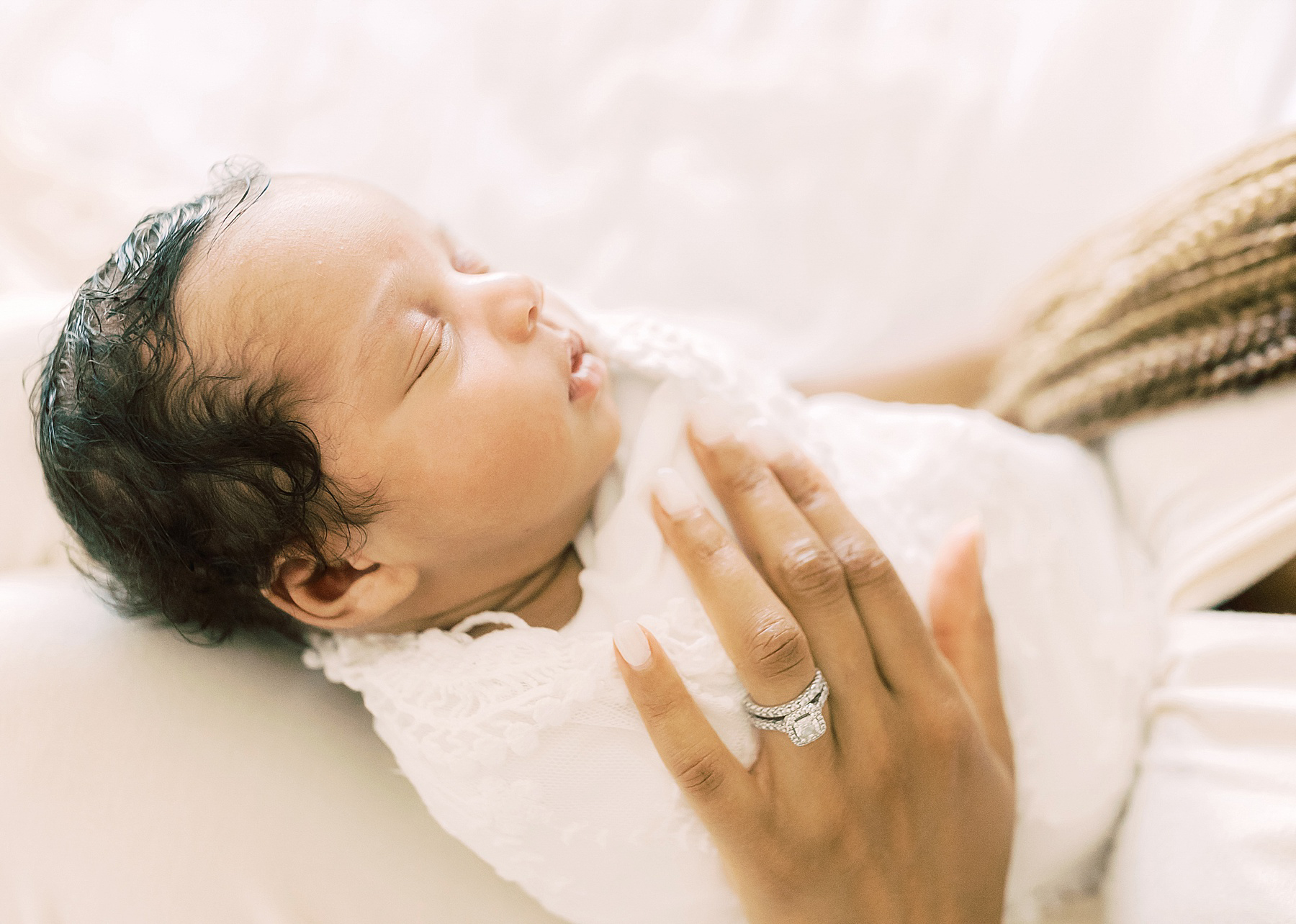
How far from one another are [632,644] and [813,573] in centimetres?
19

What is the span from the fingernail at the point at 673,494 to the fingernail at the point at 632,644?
0.42 ft

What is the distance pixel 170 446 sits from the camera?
2.40 ft

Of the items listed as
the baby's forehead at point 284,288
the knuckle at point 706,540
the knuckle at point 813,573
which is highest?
the baby's forehead at point 284,288

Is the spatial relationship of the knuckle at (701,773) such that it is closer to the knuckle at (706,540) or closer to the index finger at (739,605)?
the index finger at (739,605)

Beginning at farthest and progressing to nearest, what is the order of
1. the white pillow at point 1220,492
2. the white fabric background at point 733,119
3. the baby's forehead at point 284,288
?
the white fabric background at point 733,119 → the white pillow at point 1220,492 → the baby's forehead at point 284,288

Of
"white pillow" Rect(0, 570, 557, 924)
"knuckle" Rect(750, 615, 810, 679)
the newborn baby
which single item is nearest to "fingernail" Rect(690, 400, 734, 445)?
the newborn baby

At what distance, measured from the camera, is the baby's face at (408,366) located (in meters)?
0.74

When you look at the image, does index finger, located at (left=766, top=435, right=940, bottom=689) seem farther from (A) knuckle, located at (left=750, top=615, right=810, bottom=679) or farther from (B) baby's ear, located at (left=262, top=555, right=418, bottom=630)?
(B) baby's ear, located at (left=262, top=555, right=418, bottom=630)

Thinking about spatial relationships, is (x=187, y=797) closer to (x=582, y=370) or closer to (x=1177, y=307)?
(x=582, y=370)

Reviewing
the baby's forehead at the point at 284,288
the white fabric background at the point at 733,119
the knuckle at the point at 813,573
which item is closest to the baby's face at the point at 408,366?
the baby's forehead at the point at 284,288

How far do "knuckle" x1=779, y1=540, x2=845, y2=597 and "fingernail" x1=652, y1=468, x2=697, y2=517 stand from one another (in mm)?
113

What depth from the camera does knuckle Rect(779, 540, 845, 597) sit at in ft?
2.67

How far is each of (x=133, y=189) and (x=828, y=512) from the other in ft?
3.89

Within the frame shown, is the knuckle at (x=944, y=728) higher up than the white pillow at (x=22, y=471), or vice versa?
the white pillow at (x=22, y=471)
